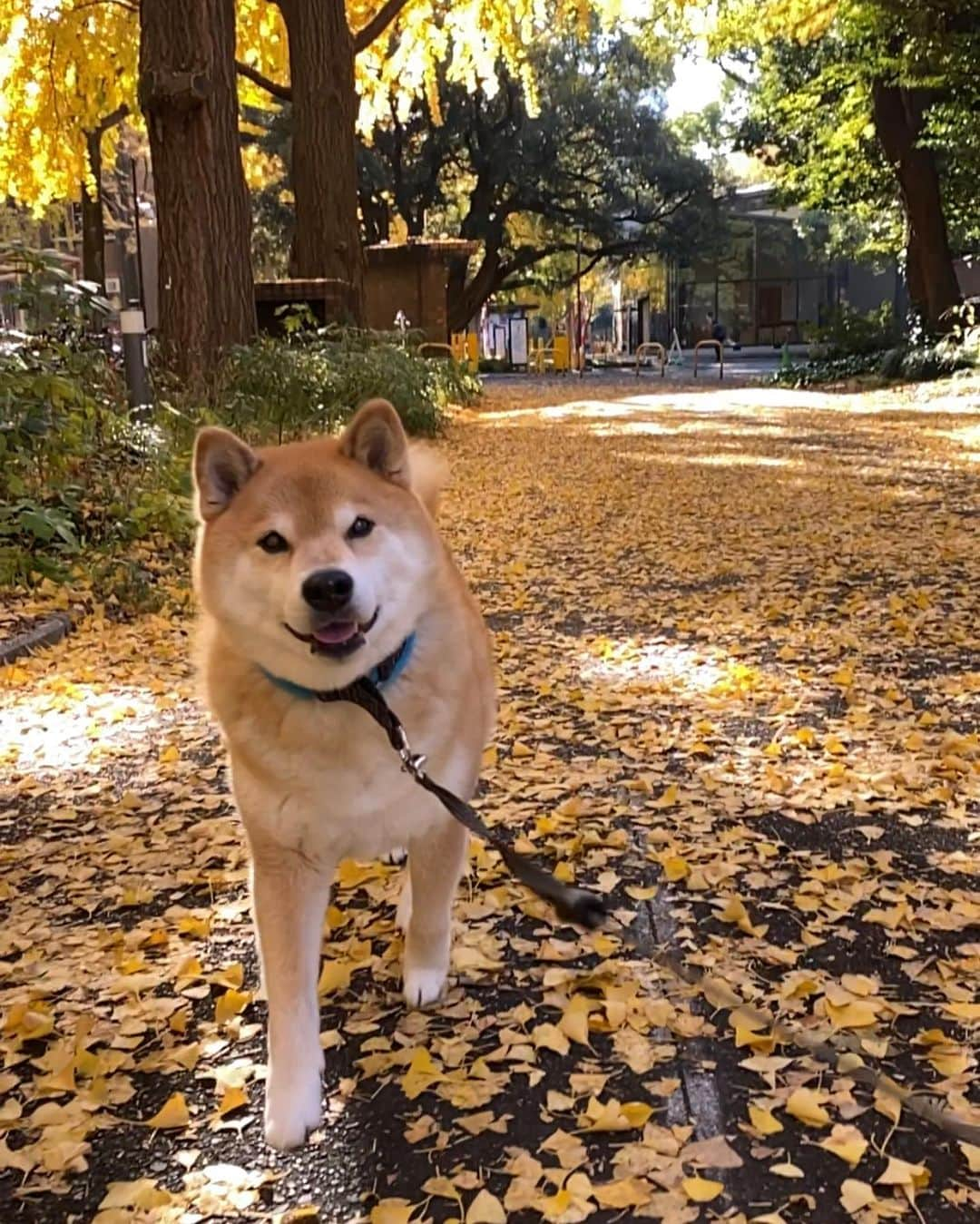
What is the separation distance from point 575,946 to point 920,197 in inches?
759

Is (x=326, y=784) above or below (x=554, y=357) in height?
below

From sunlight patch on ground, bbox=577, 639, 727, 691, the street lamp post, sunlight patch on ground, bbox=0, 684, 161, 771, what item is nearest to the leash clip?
sunlight patch on ground, bbox=0, 684, 161, 771

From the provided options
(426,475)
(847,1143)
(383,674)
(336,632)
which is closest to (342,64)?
(426,475)

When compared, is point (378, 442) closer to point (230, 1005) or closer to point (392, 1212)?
point (230, 1005)

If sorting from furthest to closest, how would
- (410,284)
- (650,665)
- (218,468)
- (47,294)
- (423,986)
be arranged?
(410,284)
(47,294)
(650,665)
(423,986)
(218,468)

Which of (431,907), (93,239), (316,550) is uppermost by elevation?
(93,239)

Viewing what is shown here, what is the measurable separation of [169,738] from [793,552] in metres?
4.07

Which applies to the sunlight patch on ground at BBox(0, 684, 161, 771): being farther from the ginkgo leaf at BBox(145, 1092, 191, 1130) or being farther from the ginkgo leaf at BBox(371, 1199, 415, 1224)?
the ginkgo leaf at BBox(371, 1199, 415, 1224)

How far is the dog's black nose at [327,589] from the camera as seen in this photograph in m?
2.04

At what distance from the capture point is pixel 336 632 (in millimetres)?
2096

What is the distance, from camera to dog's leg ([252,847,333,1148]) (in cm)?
216

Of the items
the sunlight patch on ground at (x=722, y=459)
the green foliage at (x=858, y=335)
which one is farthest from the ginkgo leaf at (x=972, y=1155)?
the green foliage at (x=858, y=335)

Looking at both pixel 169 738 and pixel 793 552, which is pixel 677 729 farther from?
pixel 793 552

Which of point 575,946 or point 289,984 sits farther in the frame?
point 575,946
